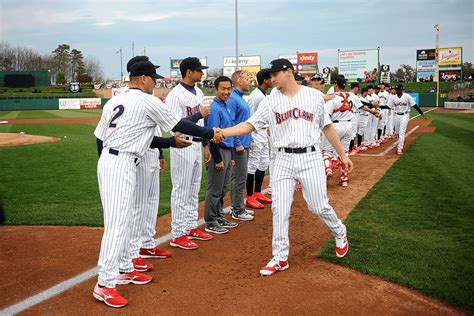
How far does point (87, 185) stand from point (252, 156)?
13.1 feet

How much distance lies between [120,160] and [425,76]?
240ft

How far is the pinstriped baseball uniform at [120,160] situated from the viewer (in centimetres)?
397

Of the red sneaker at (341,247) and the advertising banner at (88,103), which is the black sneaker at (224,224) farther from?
the advertising banner at (88,103)

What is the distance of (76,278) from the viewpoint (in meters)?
4.46

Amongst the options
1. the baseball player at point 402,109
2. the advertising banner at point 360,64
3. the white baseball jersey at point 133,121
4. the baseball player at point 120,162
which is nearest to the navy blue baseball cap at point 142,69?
the baseball player at point 120,162

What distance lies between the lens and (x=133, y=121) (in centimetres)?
404

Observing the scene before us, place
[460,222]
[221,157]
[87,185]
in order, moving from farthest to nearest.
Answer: [87,185], [460,222], [221,157]

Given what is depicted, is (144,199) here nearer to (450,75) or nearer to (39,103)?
(39,103)

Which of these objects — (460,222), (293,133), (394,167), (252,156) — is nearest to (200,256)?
(293,133)

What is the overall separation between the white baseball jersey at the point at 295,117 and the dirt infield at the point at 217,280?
1.35m

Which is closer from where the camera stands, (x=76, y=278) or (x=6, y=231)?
(x=76, y=278)

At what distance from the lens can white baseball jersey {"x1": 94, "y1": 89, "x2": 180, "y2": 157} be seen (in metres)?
4.02

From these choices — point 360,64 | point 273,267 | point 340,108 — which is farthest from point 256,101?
point 360,64

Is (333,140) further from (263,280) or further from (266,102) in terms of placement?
(263,280)
